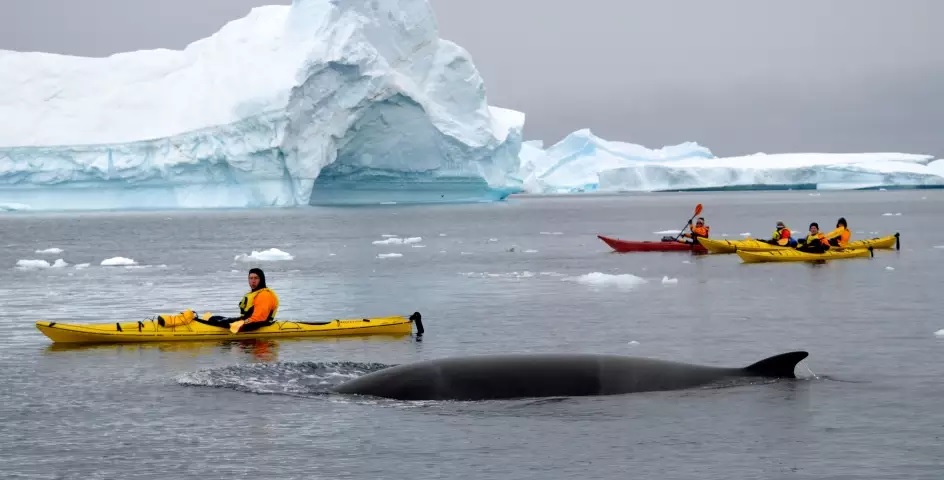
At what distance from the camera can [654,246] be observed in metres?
37.5

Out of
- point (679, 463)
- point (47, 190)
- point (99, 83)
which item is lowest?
point (679, 463)

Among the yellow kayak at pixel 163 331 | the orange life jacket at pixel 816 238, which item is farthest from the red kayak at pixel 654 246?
the yellow kayak at pixel 163 331

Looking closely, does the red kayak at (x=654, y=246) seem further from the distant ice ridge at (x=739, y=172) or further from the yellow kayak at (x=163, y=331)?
the distant ice ridge at (x=739, y=172)

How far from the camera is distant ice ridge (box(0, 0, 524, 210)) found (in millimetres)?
58938

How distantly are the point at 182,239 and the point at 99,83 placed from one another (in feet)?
72.0

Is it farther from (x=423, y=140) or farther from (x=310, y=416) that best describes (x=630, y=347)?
(x=423, y=140)

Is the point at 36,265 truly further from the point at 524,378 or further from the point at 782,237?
the point at 524,378

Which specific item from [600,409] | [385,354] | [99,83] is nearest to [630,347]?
[385,354]

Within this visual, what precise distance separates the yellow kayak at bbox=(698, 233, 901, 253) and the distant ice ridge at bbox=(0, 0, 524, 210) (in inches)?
1070

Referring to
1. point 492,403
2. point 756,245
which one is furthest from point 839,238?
point 492,403

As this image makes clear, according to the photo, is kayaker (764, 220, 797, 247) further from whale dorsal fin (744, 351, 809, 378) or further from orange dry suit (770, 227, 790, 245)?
whale dorsal fin (744, 351, 809, 378)

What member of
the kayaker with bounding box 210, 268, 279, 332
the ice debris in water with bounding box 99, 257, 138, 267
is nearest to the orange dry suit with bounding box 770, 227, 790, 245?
the ice debris in water with bounding box 99, 257, 138, 267

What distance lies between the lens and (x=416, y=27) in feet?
211

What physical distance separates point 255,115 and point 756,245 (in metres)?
31.3
